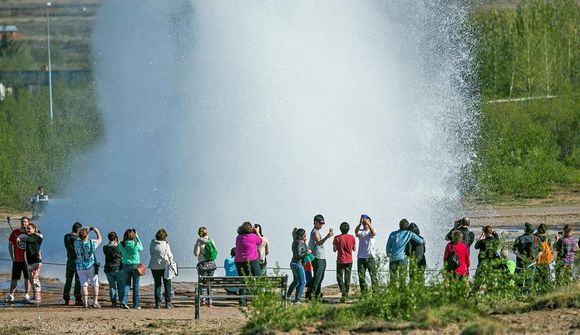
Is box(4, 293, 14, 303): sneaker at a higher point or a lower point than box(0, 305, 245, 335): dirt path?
higher

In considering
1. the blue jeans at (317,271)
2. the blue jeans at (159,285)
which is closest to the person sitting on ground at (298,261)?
the blue jeans at (317,271)

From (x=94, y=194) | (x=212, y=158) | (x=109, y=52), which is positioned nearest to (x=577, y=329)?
(x=212, y=158)

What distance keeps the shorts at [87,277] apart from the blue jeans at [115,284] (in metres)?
0.23

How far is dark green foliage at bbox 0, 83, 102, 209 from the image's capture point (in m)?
50.6

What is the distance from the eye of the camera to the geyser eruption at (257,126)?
29.3 m

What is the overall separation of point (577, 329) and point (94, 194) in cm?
1568

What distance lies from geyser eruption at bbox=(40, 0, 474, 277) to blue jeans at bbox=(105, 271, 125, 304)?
4.23 metres

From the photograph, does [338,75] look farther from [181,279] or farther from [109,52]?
[181,279]

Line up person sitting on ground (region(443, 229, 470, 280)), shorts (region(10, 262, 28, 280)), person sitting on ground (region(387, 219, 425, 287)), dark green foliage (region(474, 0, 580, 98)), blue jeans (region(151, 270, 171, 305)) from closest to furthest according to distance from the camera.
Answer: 1. person sitting on ground (region(443, 229, 470, 280))
2. person sitting on ground (region(387, 219, 425, 287))
3. blue jeans (region(151, 270, 171, 305))
4. shorts (region(10, 262, 28, 280))
5. dark green foliage (region(474, 0, 580, 98))

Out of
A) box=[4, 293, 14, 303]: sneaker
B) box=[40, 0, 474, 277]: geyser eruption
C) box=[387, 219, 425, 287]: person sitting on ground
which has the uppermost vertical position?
box=[40, 0, 474, 277]: geyser eruption

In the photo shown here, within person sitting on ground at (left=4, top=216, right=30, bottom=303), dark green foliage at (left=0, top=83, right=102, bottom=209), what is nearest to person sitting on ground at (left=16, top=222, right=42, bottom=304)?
person sitting on ground at (left=4, top=216, right=30, bottom=303)

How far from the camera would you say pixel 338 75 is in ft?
105

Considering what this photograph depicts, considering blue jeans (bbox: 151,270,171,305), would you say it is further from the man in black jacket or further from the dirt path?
the man in black jacket

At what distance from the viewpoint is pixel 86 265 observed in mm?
23031
